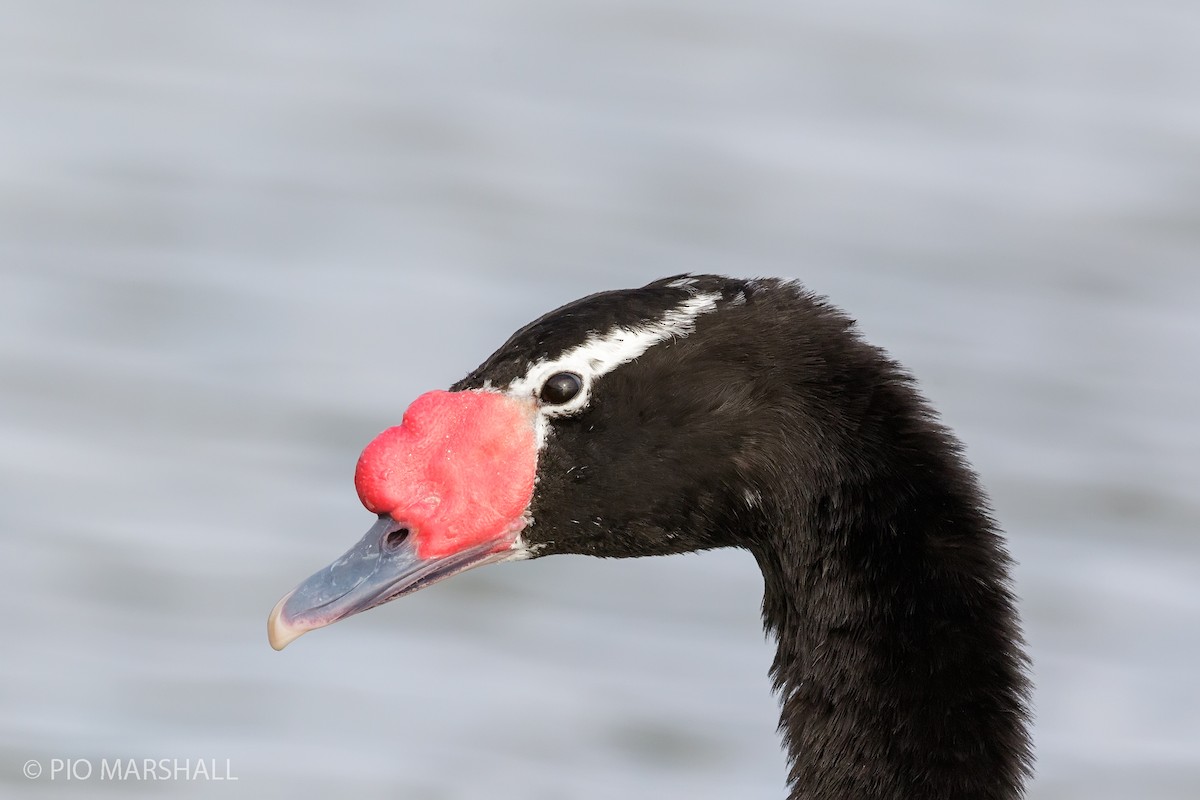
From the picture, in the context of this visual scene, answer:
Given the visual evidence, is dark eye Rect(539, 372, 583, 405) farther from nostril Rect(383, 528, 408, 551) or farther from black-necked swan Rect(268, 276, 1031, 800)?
nostril Rect(383, 528, 408, 551)

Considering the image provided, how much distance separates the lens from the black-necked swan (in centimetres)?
635

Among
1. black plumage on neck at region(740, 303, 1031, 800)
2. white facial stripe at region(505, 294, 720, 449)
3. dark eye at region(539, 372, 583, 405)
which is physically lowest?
black plumage on neck at region(740, 303, 1031, 800)

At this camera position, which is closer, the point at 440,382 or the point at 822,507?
the point at 822,507

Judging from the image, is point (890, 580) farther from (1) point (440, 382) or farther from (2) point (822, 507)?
(1) point (440, 382)

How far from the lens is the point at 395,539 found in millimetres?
6691

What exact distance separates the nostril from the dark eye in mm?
569

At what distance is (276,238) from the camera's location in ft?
48.1

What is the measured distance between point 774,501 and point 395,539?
1.10 metres

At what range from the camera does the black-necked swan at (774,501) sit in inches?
250

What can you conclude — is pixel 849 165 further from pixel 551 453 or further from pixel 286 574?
pixel 551 453

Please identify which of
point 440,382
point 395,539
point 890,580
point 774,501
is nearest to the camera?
point 890,580

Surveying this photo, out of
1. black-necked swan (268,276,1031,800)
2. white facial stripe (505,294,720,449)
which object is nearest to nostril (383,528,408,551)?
black-necked swan (268,276,1031,800)

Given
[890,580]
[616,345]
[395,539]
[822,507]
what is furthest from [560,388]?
[890,580]

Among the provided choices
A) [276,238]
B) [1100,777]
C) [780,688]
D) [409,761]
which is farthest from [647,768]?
[276,238]
